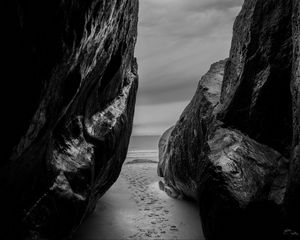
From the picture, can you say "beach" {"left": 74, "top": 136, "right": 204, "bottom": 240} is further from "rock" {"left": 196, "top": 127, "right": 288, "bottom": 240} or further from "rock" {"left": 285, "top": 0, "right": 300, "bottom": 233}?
"rock" {"left": 285, "top": 0, "right": 300, "bottom": 233}

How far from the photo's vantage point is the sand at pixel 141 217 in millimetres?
8156

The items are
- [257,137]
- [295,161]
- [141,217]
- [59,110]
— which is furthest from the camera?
[141,217]

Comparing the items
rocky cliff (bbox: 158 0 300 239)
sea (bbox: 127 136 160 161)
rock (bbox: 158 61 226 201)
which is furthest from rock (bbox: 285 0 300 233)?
sea (bbox: 127 136 160 161)

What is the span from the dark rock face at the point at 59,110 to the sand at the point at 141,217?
1278mm

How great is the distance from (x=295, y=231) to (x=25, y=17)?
4661 millimetres

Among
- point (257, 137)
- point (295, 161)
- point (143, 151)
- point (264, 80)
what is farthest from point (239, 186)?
point (143, 151)

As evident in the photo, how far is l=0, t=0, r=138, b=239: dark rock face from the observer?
3605mm

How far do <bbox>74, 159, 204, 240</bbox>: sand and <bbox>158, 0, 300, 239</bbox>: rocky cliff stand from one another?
8.86 feet

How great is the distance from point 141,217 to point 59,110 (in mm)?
5804

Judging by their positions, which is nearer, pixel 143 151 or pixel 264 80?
pixel 264 80

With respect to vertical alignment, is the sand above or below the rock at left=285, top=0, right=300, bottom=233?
below

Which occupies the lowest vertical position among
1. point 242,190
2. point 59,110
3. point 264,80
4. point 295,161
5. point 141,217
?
point 141,217

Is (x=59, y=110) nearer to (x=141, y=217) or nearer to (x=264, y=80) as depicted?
(x=264, y=80)

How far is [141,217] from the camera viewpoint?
31.6 feet
